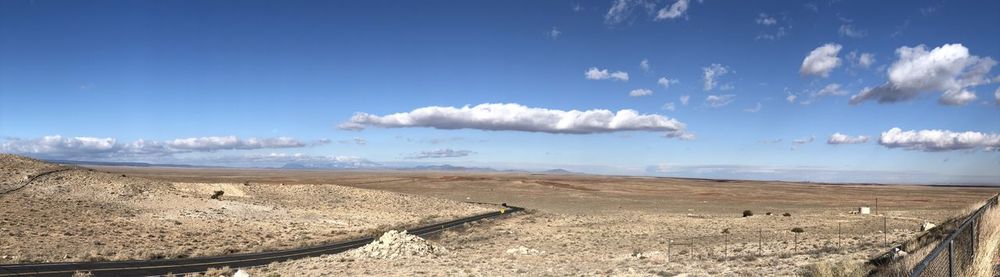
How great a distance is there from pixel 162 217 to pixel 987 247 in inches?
2312

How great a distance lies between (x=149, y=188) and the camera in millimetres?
67250

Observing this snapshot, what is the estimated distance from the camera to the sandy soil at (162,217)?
128 ft

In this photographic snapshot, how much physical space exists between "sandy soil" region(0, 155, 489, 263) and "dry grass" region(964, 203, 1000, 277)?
1526 inches

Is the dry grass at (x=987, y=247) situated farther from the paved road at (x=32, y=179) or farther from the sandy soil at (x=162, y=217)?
the paved road at (x=32, y=179)

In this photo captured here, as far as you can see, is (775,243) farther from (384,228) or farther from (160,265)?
(160,265)

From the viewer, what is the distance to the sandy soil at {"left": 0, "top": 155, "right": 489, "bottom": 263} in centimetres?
3909

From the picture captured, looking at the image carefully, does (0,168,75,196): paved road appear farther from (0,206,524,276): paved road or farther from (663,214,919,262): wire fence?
(663,214,919,262): wire fence

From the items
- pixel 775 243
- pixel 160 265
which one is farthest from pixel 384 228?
pixel 775 243

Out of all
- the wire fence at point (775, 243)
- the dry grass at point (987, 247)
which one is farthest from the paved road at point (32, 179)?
the dry grass at point (987, 247)

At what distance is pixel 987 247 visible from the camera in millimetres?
13609

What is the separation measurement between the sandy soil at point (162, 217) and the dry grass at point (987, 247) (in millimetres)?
38759

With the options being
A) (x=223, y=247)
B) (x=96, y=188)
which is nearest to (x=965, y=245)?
(x=223, y=247)

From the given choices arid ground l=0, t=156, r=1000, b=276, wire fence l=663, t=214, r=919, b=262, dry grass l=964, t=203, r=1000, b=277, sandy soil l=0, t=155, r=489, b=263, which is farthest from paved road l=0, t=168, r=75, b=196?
dry grass l=964, t=203, r=1000, b=277

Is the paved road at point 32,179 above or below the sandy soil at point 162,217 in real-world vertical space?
above
